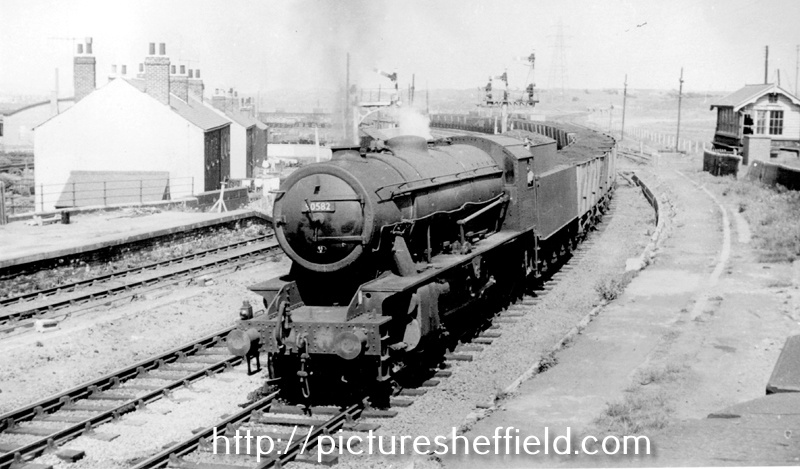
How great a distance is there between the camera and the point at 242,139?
40.6 metres

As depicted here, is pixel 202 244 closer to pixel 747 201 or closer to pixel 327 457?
pixel 327 457

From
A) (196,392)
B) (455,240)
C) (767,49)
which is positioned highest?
(767,49)

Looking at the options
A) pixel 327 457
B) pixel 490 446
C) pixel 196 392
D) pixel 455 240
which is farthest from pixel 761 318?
pixel 196 392

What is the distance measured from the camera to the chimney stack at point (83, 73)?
102 feet

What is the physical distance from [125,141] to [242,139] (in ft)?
34.8

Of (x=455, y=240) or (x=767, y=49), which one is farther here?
(x=767, y=49)

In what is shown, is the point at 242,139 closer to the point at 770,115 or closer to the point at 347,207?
the point at 770,115

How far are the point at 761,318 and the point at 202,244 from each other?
49.9ft

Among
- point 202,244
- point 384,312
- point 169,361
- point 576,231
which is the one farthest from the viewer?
point 202,244

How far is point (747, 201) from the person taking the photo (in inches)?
1005

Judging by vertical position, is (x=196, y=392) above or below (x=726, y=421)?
below

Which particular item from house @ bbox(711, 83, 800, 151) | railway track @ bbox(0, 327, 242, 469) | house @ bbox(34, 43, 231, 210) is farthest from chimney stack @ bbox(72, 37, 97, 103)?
house @ bbox(711, 83, 800, 151)

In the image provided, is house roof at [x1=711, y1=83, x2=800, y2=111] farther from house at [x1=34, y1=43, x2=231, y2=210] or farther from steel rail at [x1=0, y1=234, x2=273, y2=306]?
steel rail at [x1=0, y1=234, x2=273, y2=306]

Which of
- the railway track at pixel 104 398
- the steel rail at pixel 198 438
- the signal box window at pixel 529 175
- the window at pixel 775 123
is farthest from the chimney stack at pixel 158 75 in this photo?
the window at pixel 775 123
